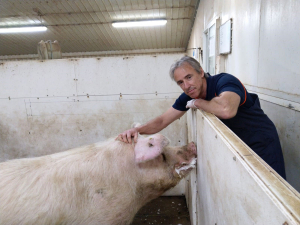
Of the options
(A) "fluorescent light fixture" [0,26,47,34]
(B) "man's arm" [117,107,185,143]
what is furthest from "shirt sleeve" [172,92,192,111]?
(A) "fluorescent light fixture" [0,26,47,34]

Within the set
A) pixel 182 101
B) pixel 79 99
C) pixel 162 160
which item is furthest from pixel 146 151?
pixel 79 99

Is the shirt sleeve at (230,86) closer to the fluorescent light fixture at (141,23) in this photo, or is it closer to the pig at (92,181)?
the pig at (92,181)

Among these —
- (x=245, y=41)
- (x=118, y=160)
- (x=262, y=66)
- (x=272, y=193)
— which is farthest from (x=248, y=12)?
(x=272, y=193)

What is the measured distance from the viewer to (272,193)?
1.79ft

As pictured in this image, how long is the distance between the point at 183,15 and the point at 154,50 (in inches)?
163

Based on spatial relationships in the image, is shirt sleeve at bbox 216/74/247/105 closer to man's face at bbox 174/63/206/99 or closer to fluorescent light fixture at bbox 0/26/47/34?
man's face at bbox 174/63/206/99

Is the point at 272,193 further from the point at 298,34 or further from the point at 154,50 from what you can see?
the point at 154,50

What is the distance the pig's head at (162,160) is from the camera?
1729 millimetres

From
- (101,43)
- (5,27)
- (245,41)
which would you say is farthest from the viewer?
(101,43)

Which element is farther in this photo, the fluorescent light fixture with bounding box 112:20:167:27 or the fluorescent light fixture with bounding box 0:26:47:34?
the fluorescent light fixture with bounding box 0:26:47:34

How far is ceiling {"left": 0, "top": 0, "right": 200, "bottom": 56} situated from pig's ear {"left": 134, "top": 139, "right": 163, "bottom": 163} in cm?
646

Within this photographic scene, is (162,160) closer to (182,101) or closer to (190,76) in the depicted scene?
(182,101)

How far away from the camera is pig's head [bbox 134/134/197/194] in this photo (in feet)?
5.67

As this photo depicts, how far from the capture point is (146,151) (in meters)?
1.72
